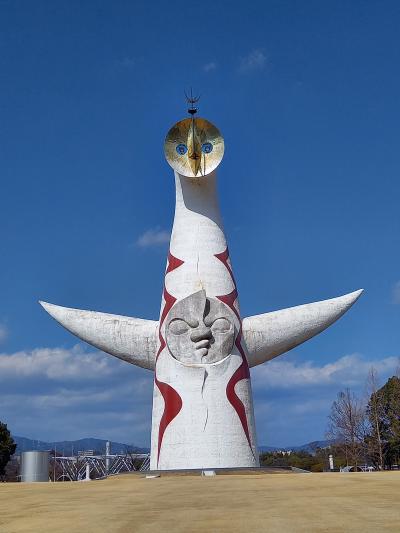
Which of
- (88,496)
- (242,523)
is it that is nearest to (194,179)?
(88,496)

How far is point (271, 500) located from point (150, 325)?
37.1 ft

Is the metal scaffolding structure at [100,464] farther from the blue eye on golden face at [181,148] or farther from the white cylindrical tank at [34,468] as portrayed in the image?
the blue eye on golden face at [181,148]

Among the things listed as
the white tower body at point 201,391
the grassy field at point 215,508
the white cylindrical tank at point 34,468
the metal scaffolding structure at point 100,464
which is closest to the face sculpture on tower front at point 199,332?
the white tower body at point 201,391

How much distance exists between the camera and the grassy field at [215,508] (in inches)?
214

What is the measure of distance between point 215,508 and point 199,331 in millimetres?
9890

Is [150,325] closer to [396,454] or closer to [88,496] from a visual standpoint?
[88,496]

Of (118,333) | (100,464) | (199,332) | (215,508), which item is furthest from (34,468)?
(100,464)

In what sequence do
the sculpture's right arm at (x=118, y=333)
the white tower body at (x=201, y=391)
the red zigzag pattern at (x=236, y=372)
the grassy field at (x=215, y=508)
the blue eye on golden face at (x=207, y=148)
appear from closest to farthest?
1. the grassy field at (x=215, y=508)
2. the white tower body at (x=201, y=391)
3. the red zigzag pattern at (x=236, y=372)
4. the sculpture's right arm at (x=118, y=333)
5. the blue eye on golden face at (x=207, y=148)

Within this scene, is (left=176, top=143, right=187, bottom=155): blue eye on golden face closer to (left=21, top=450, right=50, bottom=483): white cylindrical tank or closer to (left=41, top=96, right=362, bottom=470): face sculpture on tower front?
(left=41, top=96, right=362, bottom=470): face sculpture on tower front

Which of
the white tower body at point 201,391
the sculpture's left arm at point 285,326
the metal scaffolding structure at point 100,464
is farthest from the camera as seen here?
the metal scaffolding structure at point 100,464

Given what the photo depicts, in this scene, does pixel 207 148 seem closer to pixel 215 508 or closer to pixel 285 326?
pixel 285 326

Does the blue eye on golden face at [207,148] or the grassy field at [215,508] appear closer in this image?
the grassy field at [215,508]

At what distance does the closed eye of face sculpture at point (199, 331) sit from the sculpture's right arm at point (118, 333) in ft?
4.75

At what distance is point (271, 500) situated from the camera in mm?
6992
